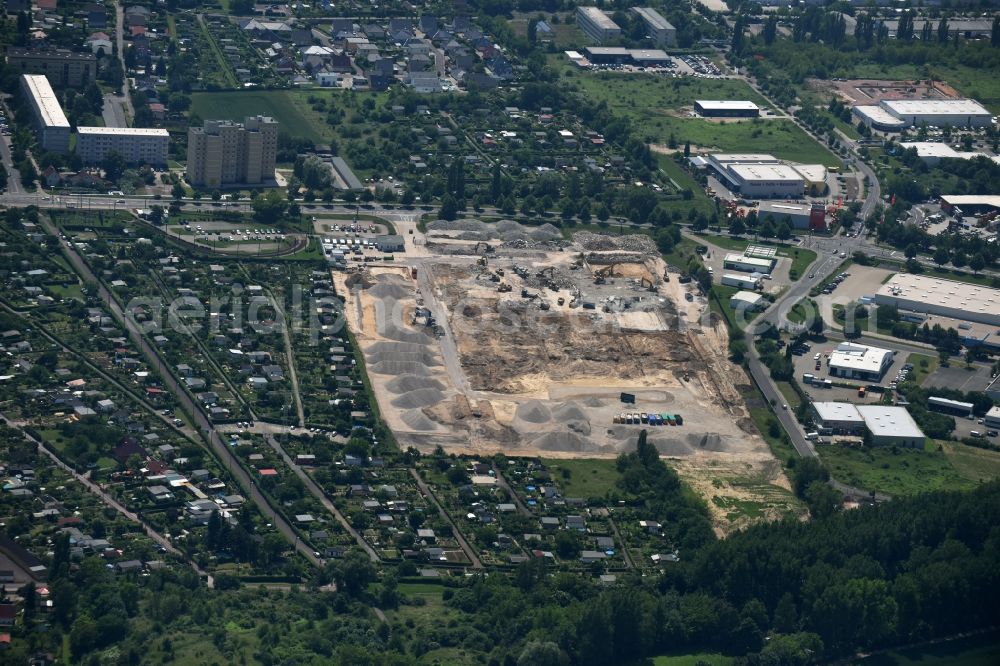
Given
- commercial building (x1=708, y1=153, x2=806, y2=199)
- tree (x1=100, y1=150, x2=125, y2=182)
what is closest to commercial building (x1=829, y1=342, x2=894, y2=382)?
commercial building (x1=708, y1=153, x2=806, y2=199)

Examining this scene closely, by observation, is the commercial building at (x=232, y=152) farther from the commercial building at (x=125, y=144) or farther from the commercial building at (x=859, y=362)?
the commercial building at (x=859, y=362)

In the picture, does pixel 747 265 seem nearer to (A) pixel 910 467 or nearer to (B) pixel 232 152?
(A) pixel 910 467

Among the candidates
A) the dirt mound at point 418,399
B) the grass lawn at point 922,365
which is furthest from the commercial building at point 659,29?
the dirt mound at point 418,399

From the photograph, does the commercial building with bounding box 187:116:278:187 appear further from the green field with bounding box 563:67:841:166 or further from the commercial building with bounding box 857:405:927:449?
the commercial building with bounding box 857:405:927:449

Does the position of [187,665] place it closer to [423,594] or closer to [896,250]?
[423,594]

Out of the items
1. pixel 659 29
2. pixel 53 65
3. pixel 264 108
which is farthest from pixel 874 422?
pixel 659 29

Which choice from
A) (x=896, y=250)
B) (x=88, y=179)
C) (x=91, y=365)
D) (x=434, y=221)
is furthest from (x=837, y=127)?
(x=91, y=365)
